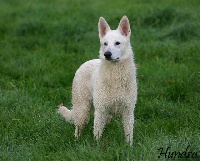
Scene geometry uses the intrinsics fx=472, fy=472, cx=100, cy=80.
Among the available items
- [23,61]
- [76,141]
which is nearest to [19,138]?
[76,141]

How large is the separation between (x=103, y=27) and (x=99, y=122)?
1.15 meters

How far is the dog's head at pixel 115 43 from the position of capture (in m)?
5.34

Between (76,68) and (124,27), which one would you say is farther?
(76,68)

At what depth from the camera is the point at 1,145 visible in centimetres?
541

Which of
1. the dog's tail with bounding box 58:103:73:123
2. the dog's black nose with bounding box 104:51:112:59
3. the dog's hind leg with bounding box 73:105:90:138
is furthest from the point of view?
the dog's tail with bounding box 58:103:73:123

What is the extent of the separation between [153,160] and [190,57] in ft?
16.3

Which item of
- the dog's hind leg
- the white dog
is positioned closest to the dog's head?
the white dog

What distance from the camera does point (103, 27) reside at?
5723 millimetres

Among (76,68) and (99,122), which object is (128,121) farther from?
(76,68)

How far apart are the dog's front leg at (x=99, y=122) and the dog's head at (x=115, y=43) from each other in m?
0.65

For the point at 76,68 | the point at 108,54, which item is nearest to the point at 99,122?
the point at 108,54

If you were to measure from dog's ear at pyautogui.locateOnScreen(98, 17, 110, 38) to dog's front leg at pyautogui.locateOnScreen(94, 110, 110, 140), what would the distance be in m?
0.96

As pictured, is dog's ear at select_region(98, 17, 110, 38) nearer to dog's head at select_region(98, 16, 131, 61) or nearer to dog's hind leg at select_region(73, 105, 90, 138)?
dog's head at select_region(98, 16, 131, 61)

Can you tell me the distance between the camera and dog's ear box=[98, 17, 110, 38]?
18.7 ft
